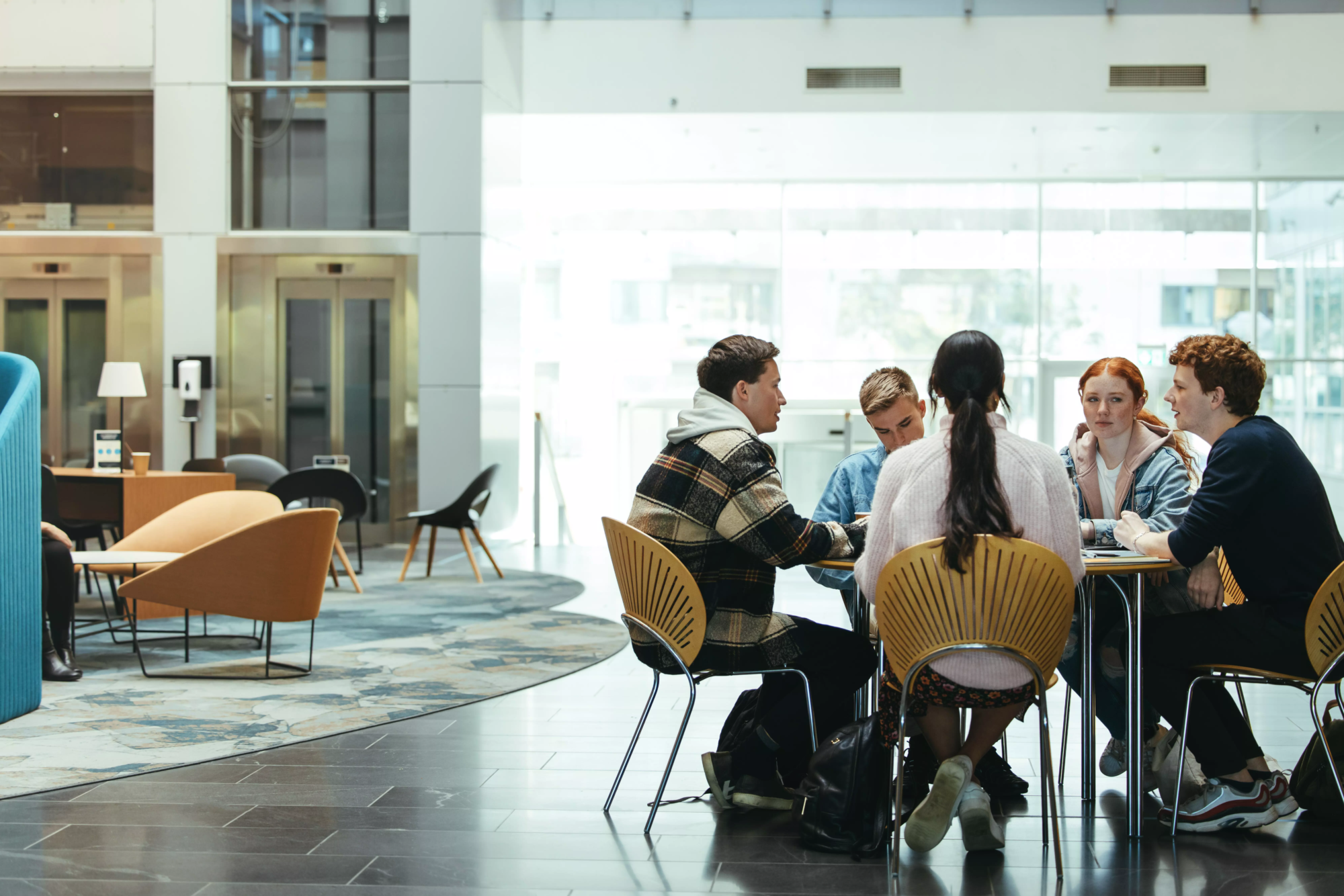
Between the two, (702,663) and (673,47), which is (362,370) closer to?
(673,47)

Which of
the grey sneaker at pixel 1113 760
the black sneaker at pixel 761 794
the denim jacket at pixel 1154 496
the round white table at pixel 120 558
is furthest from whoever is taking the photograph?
the round white table at pixel 120 558

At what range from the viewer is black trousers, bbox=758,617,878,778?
296 centimetres

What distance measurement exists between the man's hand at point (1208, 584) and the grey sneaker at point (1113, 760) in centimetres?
57

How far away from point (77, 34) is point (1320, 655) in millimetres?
11035

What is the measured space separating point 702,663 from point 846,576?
76 centimetres

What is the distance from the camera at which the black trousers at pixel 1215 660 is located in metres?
2.86

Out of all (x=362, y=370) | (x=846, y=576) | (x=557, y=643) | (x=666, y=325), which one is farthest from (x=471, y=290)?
(x=846, y=576)

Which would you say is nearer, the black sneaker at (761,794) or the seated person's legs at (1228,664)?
the seated person's legs at (1228,664)

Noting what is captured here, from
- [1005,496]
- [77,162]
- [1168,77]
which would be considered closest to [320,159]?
[77,162]

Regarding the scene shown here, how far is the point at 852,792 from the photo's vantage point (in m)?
2.78

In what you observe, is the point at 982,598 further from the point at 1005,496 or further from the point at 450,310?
the point at 450,310

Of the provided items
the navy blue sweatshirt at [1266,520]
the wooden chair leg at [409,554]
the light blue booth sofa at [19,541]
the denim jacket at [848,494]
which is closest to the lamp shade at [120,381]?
the wooden chair leg at [409,554]

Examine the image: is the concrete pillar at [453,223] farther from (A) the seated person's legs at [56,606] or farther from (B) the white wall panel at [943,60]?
(A) the seated person's legs at [56,606]

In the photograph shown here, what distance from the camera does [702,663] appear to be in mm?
2938
